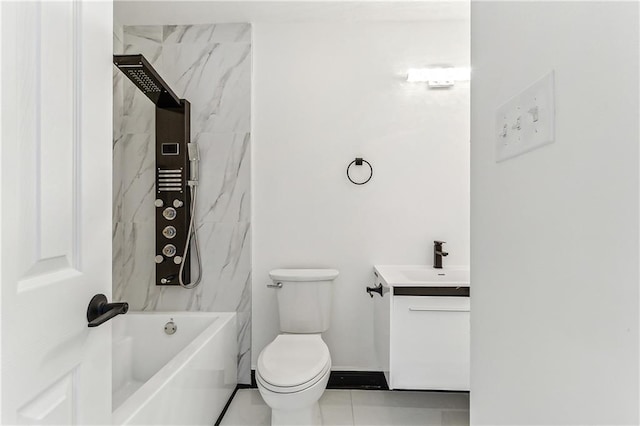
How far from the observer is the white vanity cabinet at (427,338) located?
1.94m

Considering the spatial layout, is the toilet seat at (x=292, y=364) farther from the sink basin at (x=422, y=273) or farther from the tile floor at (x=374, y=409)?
the sink basin at (x=422, y=273)

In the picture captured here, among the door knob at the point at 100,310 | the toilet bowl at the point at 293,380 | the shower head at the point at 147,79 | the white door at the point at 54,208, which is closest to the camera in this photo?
the white door at the point at 54,208

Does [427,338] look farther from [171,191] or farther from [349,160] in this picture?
[171,191]

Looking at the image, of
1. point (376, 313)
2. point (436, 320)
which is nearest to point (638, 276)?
point (436, 320)

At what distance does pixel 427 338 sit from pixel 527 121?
1514 millimetres

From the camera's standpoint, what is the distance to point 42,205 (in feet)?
2.24

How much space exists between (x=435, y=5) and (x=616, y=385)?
2320 mm

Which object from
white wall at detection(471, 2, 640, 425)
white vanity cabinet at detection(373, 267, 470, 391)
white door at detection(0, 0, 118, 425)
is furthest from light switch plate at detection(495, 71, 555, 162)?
white vanity cabinet at detection(373, 267, 470, 391)

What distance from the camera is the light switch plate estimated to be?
623mm

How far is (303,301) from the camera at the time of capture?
7.60ft

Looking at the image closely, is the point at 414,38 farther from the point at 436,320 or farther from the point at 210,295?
the point at 210,295

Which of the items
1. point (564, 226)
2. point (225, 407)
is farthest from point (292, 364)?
point (564, 226)

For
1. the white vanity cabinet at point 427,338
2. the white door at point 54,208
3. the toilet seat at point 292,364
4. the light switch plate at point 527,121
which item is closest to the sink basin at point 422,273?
the white vanity cabinet at point 427,338

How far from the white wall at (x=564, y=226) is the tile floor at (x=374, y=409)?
136 cm
